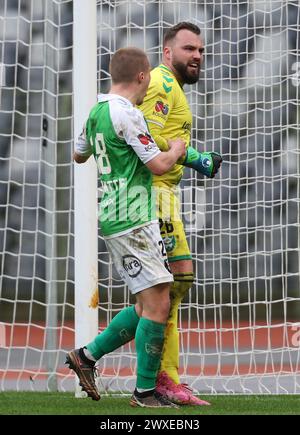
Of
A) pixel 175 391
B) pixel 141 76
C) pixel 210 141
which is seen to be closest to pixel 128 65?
pixel 141 76

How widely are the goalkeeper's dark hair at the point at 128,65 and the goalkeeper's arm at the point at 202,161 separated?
48cm

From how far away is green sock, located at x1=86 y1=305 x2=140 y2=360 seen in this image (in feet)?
18.7

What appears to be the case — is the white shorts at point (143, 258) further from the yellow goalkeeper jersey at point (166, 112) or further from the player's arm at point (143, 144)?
the yellow goalkeeper jersey at point (166, 112)

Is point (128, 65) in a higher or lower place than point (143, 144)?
higher

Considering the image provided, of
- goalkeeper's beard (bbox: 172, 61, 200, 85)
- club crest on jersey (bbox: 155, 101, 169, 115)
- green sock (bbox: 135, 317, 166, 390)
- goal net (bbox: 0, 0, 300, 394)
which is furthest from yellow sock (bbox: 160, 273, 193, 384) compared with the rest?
goal net (bbox: 0, 0, 300, 394)

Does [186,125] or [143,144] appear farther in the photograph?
[186,125]

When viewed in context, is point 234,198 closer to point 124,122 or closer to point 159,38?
point 159,38

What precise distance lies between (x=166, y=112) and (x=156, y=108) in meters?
0.06

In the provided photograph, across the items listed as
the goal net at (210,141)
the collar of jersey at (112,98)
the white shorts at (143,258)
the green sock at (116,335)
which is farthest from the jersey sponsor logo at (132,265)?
the goal net at (210,141)

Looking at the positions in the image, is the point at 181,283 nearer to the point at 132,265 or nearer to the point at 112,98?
the point at 132,265

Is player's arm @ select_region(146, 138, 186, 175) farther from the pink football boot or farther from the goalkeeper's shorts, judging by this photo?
the pink football boot

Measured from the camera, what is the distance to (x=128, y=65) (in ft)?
18.1

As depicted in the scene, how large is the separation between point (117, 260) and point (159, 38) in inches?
100.0
